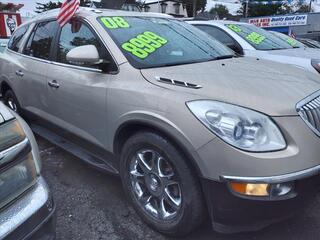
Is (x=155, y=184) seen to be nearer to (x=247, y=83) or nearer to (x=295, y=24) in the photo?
(x=247, y=83)

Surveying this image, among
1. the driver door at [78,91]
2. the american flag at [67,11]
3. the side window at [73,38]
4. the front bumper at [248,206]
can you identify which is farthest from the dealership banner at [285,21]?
the front bumper at [248,206]

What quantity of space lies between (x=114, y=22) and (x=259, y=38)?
4.29 m

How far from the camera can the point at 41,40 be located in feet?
14.5

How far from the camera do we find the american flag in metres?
3.88

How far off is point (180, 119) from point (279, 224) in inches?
49.2

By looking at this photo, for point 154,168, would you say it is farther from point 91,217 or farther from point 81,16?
point 81,16

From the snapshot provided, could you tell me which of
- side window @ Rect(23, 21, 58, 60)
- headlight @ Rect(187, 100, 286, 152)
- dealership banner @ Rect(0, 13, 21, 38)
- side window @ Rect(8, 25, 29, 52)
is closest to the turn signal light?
headlight @ Rect(187, 100, 286, 152)

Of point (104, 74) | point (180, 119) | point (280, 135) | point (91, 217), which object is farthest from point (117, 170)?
point (280, 135)

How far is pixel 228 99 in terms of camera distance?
2.47m

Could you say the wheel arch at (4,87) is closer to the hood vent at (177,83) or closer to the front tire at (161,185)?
the front tire at (161,185)

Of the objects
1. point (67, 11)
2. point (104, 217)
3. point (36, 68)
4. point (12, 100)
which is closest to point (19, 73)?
point (36, 68)

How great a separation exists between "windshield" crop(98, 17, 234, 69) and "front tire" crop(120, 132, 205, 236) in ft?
2.33

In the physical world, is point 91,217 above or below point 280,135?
below

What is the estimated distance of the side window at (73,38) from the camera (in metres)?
3.54
